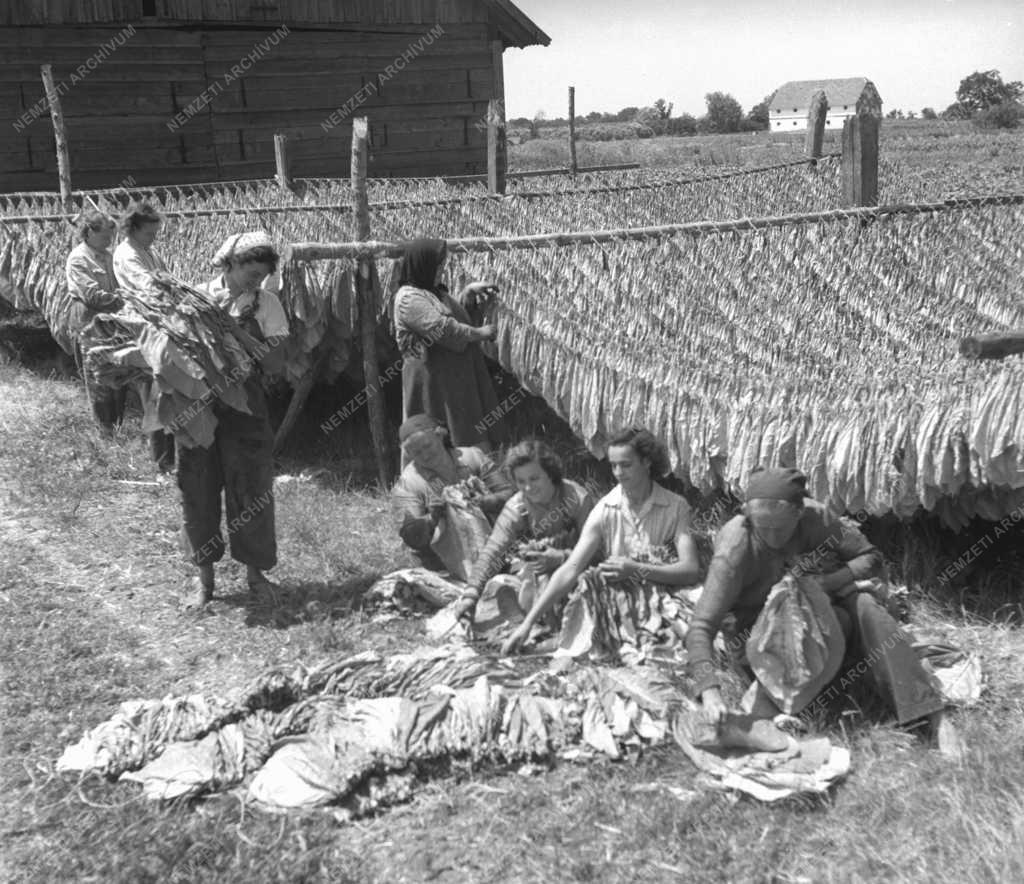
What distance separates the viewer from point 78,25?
13672 millimetres

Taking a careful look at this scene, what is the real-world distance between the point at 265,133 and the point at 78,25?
2.58m

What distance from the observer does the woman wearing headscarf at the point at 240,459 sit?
5281mm

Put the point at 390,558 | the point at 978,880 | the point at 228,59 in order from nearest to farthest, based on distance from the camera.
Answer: the point at 978,880, the point at 390,558, the point at 228,59

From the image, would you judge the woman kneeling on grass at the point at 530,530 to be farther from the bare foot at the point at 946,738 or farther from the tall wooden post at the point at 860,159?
the tall wooden post at the point at 860,159

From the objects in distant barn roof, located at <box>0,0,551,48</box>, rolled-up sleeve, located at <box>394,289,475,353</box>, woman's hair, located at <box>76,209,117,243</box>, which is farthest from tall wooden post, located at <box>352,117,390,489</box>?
distant barn roof, located at <box>0,0,551,48</box>

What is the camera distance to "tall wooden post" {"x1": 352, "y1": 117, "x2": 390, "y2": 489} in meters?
7.00

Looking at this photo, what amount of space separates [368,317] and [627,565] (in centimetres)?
305

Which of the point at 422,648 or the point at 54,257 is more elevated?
→ the point at 54,257

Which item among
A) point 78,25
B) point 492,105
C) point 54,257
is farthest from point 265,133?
point 54,257

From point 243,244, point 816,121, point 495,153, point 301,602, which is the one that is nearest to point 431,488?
point 301,602

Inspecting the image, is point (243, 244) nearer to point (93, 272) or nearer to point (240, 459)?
point (240, 459)

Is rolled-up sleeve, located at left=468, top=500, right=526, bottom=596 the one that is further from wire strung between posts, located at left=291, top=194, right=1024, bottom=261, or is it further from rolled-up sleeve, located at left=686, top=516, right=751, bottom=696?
wire strung between posts, located at left=291, top=194, right=1024, bottom=261

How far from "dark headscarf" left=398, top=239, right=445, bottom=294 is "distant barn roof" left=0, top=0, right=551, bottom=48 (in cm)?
950

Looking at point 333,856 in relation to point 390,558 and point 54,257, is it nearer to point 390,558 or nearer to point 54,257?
point 390,558
